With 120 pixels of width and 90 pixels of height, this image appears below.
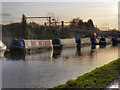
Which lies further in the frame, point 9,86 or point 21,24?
point 21,24

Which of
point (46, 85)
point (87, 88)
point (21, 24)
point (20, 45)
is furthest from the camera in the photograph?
point (21, 24)

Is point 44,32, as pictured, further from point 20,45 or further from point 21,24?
point 20,45

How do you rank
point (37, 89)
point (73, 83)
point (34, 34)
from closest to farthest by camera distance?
point (73, 83) < point (37, 89) < point (34, 34)

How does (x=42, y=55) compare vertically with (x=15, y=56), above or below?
below

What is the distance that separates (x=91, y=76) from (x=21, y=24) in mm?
45798

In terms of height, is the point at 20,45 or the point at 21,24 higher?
the point at 21,24

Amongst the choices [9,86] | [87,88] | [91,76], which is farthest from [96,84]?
[9,86]

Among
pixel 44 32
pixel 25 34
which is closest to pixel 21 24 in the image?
pixel 25 34

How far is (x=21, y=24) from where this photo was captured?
2142 inches

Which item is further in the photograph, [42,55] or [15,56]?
[42,55]

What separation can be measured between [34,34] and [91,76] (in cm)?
5034

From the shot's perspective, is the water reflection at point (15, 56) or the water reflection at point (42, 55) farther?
the water reflection at point (42, 55)

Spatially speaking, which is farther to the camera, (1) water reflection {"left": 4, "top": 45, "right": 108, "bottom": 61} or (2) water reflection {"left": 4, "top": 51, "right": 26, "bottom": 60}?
(1) water reflection {"left": 4, "top": 45, "right": 108, "bottom": 61}

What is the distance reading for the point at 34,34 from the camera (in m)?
59.9
